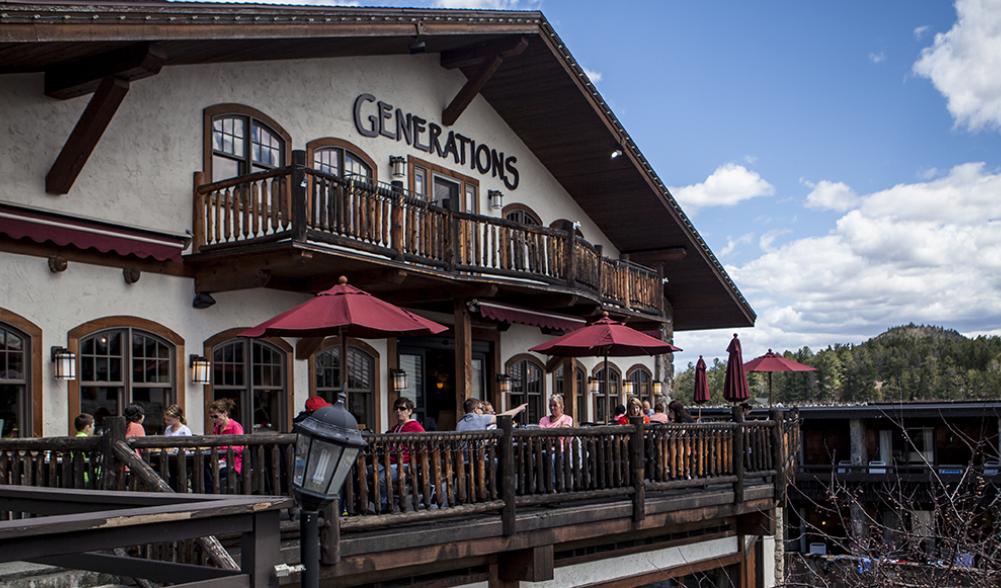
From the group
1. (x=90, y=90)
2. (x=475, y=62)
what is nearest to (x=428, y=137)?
(x=475, y=62)

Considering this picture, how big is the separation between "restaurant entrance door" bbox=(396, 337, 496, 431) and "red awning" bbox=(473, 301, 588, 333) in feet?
3.42

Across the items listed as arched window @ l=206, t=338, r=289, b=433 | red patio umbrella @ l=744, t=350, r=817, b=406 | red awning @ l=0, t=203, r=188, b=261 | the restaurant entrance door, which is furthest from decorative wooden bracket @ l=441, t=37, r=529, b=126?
red patio umbrella @ l=744, t=350, r=817, b=406

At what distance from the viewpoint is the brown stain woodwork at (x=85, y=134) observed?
1126cm

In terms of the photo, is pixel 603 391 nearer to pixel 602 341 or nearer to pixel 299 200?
pixel 602 341

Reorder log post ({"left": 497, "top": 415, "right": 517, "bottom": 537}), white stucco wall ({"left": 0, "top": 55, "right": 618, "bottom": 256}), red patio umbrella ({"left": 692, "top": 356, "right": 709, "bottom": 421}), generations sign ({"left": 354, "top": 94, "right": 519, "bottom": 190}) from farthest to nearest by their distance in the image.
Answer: red patio umbrella ({"left": 692, "top": 356, "right": 709, "bottom": 421})
generations sign ({"left": 354, "top": 94, "right": 519, "bottom": 190})
white stucco wall ({"left": 0, "top": 55, "right": 618, "bottom": 256})
log post ({"left": 497, "top": 415, "right": 517, "bottom": 537})

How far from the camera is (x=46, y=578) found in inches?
285

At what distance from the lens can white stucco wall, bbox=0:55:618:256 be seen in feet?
37.3

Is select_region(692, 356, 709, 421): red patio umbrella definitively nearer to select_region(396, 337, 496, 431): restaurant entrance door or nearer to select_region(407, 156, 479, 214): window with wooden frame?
select_region(396, 337, 496, 431): restaurant entrance door

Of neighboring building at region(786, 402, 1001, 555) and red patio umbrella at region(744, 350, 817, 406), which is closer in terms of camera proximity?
red patio umbrella at region(744, 350, 817, 406)

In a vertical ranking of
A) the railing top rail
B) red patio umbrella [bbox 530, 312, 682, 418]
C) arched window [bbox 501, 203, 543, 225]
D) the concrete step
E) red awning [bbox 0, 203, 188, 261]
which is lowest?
the concrete step

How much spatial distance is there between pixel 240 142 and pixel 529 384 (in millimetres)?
8181

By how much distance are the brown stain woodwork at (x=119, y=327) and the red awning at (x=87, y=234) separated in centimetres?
78

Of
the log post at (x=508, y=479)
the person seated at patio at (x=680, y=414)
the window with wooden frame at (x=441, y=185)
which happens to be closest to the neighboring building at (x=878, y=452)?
the window with wooden frame at (x=441, y=185)

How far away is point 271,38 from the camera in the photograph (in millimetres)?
12352
